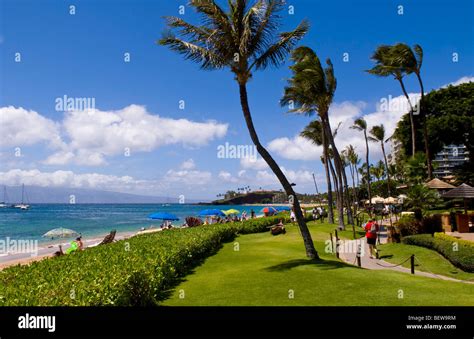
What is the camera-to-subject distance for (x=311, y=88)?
1088 inches

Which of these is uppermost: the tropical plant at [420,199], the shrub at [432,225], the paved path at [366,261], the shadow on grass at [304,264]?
the tropical plant at [420,199]

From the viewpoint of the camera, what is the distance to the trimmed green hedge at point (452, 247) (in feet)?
44.6

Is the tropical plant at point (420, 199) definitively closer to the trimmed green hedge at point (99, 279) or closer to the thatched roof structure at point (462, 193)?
the thatched roof structure at point (462, 193)

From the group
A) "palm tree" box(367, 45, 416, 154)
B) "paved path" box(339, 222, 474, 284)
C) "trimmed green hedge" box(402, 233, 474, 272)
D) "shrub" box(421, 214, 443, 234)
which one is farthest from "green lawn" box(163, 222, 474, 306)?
"palm tree" box(367, 45, 416, 154)

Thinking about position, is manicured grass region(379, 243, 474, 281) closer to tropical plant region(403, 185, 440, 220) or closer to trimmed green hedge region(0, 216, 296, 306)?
tropical plant region(403, 185, 440, 220)

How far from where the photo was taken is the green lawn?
938cm

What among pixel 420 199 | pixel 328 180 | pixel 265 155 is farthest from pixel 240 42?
pixel 328 180

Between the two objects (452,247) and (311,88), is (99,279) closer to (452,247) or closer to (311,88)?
(452,247)

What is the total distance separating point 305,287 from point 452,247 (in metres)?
8.31

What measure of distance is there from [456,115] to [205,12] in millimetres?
43830

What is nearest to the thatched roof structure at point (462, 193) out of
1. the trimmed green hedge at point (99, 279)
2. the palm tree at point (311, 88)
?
the palm tree at point (311, 88)

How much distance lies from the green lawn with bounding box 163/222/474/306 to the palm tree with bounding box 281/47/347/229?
1530 cm

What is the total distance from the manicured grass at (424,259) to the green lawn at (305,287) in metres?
2.85
